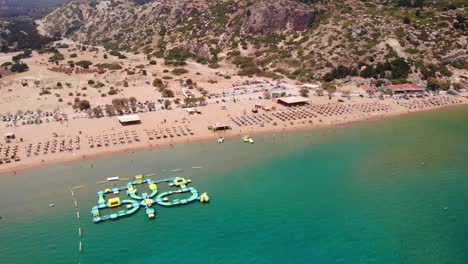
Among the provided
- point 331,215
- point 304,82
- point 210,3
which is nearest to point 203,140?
point 331,215

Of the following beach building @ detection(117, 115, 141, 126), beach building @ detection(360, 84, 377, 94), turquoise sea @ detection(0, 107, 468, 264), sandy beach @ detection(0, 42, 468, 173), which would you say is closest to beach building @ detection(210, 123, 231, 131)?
sandy beach @ detection(0, 42, 468, 173)

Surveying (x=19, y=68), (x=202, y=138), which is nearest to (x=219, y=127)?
(x=202, y=138)

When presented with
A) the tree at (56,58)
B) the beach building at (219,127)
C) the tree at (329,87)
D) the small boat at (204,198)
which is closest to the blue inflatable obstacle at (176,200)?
the small boat at (204,198)

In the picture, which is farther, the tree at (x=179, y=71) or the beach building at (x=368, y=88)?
the tree at (x=179, y=71)

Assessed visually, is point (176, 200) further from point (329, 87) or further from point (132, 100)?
point (329, 87)

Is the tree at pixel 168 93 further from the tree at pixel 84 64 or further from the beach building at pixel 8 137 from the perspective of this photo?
the tree at pixel 84 64

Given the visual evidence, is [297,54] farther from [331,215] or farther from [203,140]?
[331,215]

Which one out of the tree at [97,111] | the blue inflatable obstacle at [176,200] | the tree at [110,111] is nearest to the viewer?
the blue inflatable obstacle at [176,200]

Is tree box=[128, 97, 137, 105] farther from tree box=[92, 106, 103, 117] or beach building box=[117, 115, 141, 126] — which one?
beach building box=[117, 115, 141, 126]
